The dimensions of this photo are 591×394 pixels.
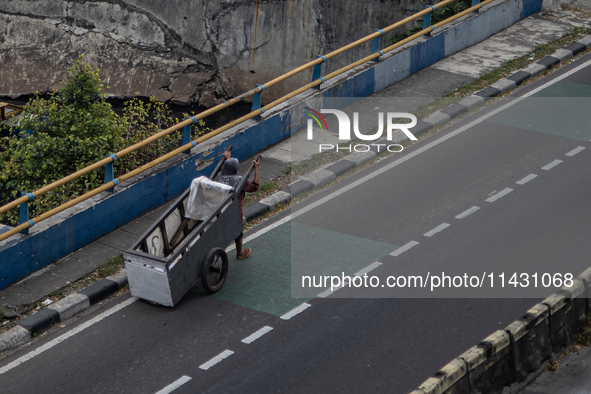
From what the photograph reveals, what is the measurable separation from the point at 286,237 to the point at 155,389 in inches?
142

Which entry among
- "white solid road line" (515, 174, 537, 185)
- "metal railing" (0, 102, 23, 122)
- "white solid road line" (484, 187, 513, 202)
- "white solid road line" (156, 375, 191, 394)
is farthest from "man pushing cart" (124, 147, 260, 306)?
"metal railing" (0, 102, 23, 122)

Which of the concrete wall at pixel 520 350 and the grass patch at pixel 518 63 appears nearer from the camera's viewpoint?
the concrete wall at pixel 520 350

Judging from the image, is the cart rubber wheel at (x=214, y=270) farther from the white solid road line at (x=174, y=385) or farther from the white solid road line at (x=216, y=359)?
the white solid road line at (x=174, y=385)

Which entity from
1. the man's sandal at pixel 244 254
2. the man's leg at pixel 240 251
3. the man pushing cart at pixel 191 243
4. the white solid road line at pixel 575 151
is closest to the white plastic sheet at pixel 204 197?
the man pushing cart at pixel 191 243

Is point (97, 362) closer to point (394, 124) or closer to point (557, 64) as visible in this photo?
point (394, 124)

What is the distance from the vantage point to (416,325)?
9.22 m

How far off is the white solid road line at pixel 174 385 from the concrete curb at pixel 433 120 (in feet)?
12.3

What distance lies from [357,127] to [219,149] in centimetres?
281

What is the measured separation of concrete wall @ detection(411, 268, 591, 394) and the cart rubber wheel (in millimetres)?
3538

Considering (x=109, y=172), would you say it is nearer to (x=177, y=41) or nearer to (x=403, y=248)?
(x=403, y=248)

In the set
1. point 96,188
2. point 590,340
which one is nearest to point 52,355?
point 96,188

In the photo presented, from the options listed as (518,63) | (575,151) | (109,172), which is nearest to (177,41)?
(518,63)

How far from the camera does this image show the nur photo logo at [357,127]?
543 inches

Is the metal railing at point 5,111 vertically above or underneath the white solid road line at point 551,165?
underneath
